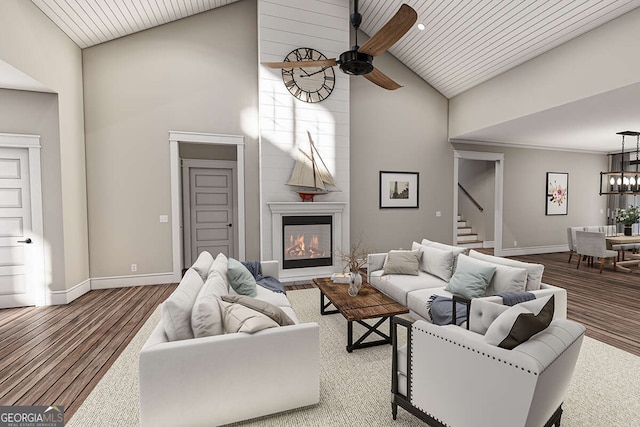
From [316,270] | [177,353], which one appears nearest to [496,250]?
[316,270]

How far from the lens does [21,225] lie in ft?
12.1

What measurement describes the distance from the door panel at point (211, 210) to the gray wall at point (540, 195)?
17.3ft

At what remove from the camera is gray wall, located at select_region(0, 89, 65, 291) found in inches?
141

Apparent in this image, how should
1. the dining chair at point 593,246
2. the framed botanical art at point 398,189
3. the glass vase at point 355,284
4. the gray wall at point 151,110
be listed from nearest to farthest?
the glass vase at point 355,284 → the gray wall at point 151,110 → the dining chair at point 593,246 → the framed botanical art at point 398,189

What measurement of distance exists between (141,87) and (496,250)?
783 centimetres

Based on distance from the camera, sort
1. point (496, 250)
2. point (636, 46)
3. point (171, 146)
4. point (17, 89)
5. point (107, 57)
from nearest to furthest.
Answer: point (636, 46) → point (17, 89) → point (107, 57) → point (171, 146) → point (496, 250)

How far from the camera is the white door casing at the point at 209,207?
5672 mm

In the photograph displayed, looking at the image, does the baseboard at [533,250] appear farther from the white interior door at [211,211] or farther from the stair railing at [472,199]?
the white interior door at [211,211]

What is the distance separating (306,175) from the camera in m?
4.86

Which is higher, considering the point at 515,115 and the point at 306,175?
the point at 515,115

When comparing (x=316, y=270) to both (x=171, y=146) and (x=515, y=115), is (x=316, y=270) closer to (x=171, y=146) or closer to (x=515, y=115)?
(x=171, y=146)

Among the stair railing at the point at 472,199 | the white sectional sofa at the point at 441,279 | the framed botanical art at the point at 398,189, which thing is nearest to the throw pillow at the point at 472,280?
the white sectional sofa at the point at 441,279

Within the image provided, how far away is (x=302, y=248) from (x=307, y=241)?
0.15m

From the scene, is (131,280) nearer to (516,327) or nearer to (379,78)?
(379,78)
